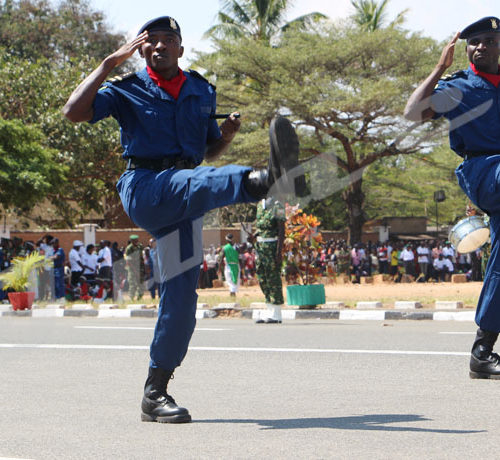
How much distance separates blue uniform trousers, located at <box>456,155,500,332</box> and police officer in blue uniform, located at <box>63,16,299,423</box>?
155cm

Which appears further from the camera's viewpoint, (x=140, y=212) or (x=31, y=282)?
(x=31, y=282)

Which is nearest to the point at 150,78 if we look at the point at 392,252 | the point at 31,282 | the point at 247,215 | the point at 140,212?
the point at 140,212

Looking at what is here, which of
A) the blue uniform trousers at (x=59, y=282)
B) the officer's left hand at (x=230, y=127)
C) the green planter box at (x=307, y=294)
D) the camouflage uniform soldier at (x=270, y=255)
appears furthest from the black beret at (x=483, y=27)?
the blue uniform trousers at (x=59, y=282)

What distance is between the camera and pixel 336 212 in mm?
54156

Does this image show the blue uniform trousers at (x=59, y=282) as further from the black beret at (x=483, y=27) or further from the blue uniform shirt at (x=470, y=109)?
the black beret at (x=483, y=27)

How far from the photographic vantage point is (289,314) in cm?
1495

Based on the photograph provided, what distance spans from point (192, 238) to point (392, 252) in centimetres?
3016

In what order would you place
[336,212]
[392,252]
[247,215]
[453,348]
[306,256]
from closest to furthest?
[453,348] < [306,256] < [392,252] < [247,215] < [336,212]

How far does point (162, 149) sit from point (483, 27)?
2207 mm

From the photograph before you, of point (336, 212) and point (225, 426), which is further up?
point (336, 212)

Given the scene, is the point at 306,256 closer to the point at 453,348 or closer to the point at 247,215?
the point at 453,348

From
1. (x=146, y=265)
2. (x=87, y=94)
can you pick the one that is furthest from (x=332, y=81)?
(x=87, y=94)

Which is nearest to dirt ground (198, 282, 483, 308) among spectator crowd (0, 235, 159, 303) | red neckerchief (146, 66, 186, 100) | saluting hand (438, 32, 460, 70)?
spectator crowd (0, 235, 159, 303)

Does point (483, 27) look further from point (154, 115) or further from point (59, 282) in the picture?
point (59, 282)
